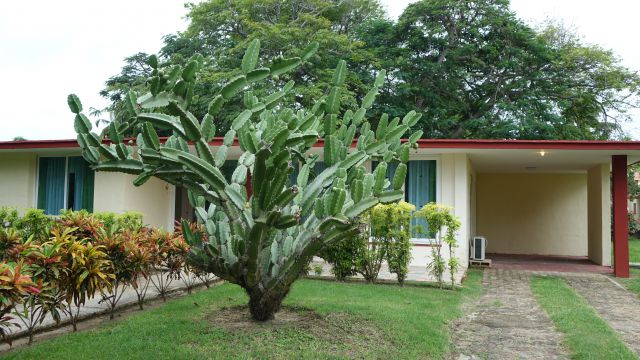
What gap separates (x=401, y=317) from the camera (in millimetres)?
6223

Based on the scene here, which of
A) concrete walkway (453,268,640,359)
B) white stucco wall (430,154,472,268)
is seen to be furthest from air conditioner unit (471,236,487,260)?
concrete walkway (453,268,640,359)

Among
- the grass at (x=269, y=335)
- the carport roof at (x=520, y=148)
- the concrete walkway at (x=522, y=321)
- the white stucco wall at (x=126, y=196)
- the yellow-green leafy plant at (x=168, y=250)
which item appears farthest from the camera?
the white stucco wall at (x=126, y=196)

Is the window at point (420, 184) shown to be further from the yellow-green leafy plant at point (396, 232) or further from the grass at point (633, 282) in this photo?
the grass at point (633, 282)

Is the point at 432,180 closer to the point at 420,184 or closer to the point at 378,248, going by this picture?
the point at 420,184

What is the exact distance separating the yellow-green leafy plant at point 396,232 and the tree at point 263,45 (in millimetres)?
10122

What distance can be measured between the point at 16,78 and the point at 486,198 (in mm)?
16149

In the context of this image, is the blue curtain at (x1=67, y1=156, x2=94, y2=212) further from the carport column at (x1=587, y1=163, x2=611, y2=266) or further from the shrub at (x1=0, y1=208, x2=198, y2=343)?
the carport column at (x1=587, y1=163, x2=611, y2=266)

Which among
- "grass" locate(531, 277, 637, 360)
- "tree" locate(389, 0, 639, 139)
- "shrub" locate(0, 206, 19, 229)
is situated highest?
"tree" locate(389, 0, 639, 139)

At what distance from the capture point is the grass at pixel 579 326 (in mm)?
5242

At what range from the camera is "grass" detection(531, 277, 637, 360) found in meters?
5.24

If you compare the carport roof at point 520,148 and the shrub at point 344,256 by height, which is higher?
the carport roof at point 520,148

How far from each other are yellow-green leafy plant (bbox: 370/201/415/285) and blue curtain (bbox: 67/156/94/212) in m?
7.39

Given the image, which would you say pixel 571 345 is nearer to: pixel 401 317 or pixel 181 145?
pixel 401 317

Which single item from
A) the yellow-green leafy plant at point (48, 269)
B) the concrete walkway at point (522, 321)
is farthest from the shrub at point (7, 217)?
the concrete walkway at point (522, 321)
